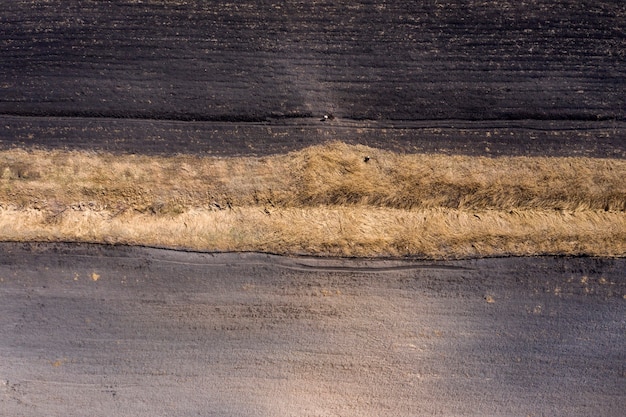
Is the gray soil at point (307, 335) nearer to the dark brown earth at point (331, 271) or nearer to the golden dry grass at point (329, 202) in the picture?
the dark brown earth at point (331, 271)

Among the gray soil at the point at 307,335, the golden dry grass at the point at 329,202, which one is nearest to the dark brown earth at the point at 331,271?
the gray soil at the point at 307,335

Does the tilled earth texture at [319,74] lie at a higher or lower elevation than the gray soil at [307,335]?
higher

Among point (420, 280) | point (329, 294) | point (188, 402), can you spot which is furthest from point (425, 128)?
point (188, 402)

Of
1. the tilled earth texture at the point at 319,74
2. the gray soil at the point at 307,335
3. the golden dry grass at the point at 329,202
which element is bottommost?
the gray soil at the point at 307,335

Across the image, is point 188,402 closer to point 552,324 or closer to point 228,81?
point 228,81

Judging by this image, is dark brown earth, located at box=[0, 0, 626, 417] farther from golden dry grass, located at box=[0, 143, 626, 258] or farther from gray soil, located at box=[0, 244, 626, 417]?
golden dry grass, located at box=[0, 143, 626, 258]

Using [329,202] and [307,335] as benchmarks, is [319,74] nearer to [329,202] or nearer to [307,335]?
[329,202]

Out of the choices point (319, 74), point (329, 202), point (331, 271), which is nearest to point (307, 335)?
point (331, 271)

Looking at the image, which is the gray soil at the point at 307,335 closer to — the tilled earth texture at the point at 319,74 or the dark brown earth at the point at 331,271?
the dark brown earth at the point at 331,271

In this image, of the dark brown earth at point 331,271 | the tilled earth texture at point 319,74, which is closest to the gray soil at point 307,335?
the dark brown earth at point 331,271
